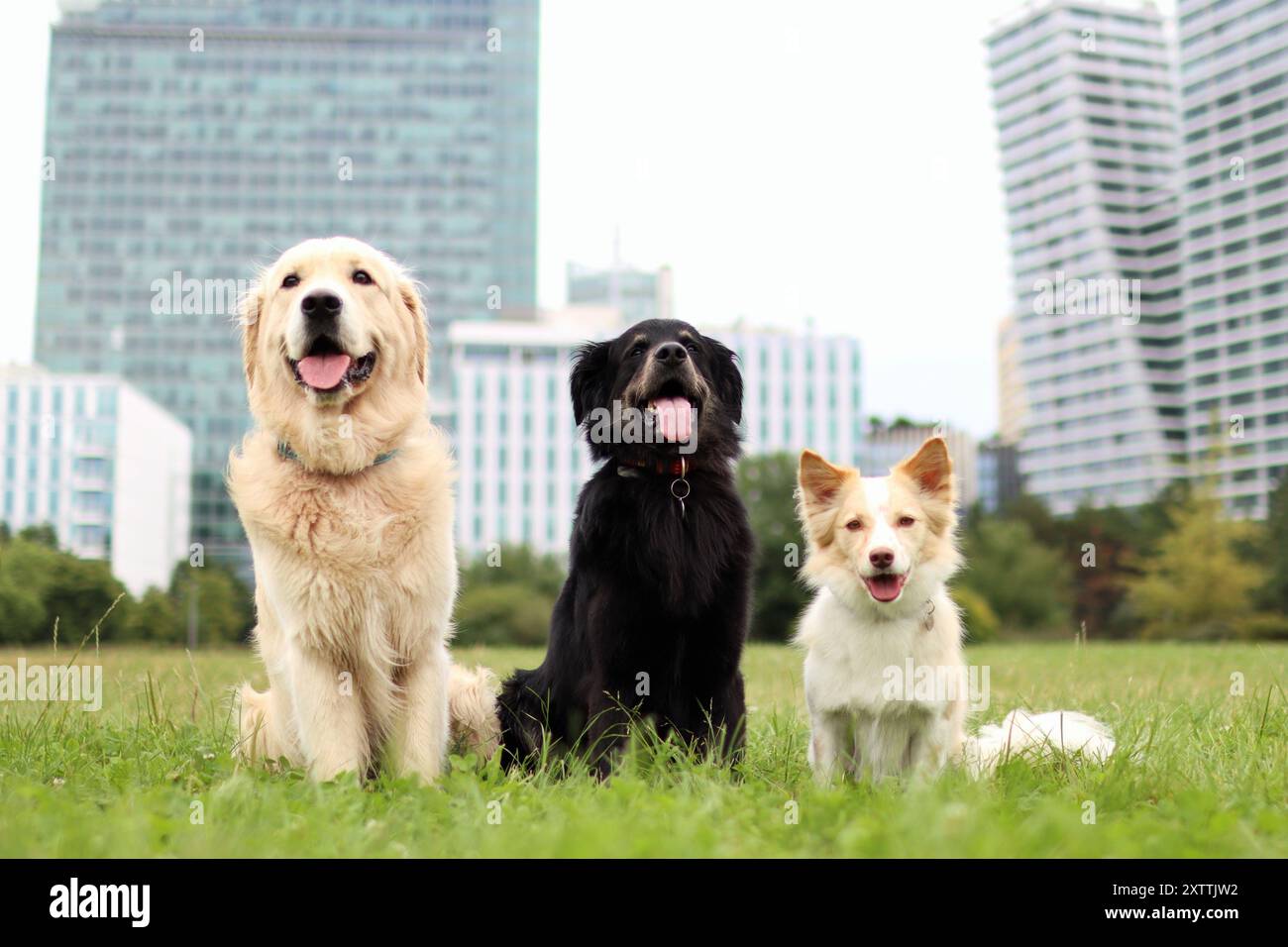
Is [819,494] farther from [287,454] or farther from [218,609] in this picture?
[218,609]

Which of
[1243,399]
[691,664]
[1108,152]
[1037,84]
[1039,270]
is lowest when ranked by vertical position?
[691,664]

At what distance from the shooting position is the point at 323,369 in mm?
4641

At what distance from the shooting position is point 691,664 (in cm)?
502

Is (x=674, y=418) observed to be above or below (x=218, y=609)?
above

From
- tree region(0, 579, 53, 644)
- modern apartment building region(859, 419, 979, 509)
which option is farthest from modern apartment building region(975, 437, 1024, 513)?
tree region(0, 579, 53, 644)

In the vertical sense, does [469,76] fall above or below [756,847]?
above

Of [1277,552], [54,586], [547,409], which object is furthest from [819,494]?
[547,409]

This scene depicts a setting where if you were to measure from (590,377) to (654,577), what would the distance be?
131cm

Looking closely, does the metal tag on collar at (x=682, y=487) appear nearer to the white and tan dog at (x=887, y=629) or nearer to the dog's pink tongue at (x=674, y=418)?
the dog's pink tongue at (x=674, y=418)

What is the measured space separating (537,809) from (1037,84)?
156387 millimetres

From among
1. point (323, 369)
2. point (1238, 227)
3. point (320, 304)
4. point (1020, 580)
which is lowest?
point (1020, 580)

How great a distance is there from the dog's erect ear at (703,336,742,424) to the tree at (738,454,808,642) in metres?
20.8

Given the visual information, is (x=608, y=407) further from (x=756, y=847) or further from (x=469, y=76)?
(x=469, y=76)
